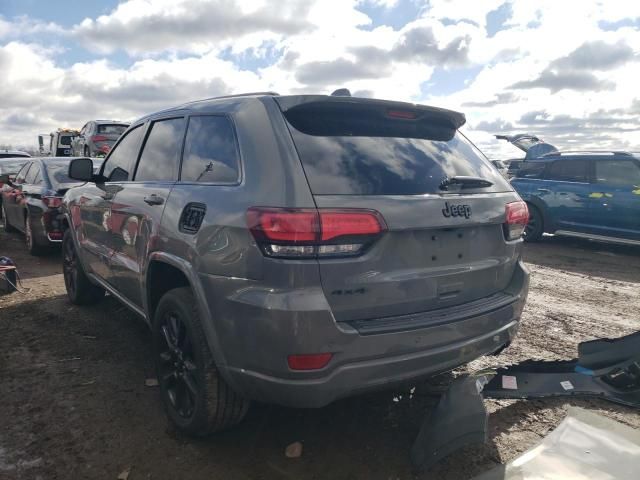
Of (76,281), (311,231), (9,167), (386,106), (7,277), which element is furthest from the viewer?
(9,167)

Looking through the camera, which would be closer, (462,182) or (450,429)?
(450,429)

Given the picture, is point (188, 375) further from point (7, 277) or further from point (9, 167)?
point (9, 167)

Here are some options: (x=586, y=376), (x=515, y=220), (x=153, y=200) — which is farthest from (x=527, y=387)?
(x=153, y=200)

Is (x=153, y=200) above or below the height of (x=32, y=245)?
above

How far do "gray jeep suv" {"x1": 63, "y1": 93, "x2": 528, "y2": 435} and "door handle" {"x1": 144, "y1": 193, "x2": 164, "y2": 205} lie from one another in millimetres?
21

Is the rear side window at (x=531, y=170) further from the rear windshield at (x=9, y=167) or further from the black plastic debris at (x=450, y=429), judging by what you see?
the rear windshield at (x=9, y=167)

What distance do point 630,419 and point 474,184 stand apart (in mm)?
1737

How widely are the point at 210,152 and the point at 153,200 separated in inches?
22.3

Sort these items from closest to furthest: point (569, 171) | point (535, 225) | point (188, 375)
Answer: point (188, 375)
point (569, 171)
point (535, 225)

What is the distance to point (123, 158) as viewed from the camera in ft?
13.4

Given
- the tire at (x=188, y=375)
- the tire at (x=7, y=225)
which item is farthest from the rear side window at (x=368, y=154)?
the tire at (x=7, y=225)

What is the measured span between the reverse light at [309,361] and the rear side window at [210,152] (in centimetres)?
92

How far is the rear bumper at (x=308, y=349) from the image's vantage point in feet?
6.83

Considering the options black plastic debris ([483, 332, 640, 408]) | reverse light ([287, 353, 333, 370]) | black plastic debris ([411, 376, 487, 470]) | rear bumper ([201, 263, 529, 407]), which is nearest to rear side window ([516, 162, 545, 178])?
black plastic debris ([483, 332, 640, 408])
